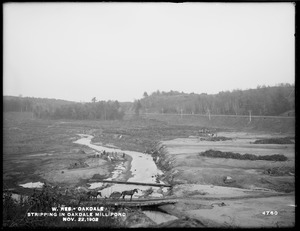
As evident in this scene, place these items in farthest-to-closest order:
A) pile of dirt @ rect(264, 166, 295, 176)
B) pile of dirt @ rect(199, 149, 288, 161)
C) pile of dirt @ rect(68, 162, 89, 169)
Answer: pile of dirt @ rect(199, 149, 288, 161), pile of dirt @ rect(68, 162, 89, 169), pile of dirt @ rect(264, 166, 295, 176)

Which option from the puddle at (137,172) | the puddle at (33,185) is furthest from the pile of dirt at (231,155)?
the puddle at (33,185)

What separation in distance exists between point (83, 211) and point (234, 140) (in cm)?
1070

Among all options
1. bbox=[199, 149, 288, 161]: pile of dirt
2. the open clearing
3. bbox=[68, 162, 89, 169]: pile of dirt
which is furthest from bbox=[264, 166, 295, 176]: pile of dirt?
bbox=[68, 162, 89, 169]: pile of dirt

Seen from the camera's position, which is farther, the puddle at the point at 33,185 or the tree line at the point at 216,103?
the tree line at the point at 216,103


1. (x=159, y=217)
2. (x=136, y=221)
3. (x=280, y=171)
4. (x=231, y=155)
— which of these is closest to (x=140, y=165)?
(x=159, y=217)

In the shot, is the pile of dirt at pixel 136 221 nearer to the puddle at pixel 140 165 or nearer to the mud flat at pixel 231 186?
the mud flat at pixel 231 186

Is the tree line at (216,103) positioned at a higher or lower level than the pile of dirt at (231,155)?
higher

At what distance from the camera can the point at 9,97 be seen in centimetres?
538

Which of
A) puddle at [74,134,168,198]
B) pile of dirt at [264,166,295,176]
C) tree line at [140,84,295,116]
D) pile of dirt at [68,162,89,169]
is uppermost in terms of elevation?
tree line at [140,84,295,116]

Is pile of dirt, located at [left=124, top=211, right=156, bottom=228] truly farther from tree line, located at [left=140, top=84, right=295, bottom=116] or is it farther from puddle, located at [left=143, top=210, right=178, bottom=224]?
tree line, located at [left=140, top=84, right=295, bottom=116]

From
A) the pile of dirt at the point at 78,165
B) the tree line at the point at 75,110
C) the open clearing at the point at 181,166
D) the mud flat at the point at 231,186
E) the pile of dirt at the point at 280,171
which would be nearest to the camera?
the mud flat at the point at 231,186

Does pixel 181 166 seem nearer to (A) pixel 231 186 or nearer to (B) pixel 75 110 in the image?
(A) pixel 231 186

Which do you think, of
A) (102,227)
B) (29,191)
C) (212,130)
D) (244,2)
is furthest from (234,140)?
(29,191)

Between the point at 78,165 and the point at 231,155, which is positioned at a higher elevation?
the point at 231,155
